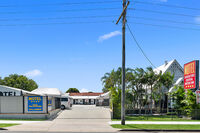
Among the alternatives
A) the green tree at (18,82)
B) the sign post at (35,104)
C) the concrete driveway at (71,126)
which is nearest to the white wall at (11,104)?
the sign post at (35,104)

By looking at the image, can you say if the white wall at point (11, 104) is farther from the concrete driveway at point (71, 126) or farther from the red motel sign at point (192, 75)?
the red motel sign at point (192, 75)

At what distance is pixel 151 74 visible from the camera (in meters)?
35.6

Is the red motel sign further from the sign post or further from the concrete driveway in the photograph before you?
the sign post

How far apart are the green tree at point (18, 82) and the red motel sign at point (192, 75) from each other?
64.8 metres

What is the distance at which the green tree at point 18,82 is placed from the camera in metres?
81.5

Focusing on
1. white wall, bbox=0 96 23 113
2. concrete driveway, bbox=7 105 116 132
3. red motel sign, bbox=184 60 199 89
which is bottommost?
concrete driveway, bbox=7 105 116 132

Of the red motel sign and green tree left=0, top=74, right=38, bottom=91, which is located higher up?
the red motel sign

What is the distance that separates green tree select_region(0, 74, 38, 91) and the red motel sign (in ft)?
213

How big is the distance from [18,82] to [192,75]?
68.0 m

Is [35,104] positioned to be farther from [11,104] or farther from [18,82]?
[18,82]

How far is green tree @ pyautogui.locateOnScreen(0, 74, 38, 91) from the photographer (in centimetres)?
8150

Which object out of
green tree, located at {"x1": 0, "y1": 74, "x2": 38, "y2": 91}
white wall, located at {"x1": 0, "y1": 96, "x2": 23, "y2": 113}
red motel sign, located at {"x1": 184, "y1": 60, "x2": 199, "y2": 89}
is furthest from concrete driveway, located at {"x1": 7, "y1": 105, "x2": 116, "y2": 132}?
green tree, located at {"x1": 0, "y1": 74, "x2": 38, "y2": 91}

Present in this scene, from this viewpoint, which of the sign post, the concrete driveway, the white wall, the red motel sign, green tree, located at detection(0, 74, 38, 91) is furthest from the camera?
green tree, located at detection(0, 74, 38, 91)

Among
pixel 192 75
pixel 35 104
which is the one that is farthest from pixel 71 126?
pixel 192 75
